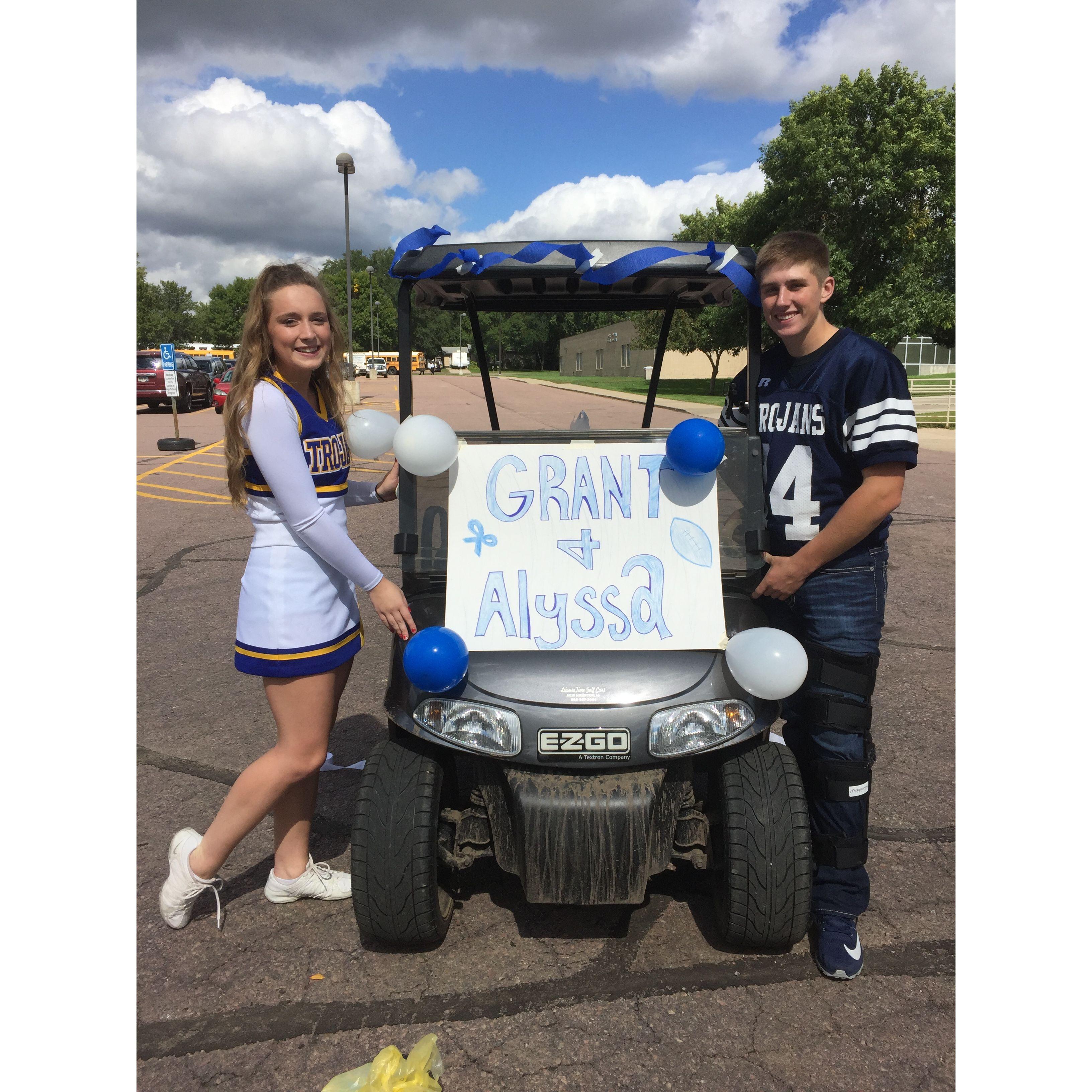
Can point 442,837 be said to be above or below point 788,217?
below

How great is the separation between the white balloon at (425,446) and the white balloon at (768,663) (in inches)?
37.9

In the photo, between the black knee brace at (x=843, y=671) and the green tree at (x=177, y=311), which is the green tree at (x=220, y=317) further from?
the black knee brace at (x=843, y=671)

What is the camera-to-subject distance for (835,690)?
243 centimetres

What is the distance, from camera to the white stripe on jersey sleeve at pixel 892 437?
223 cm

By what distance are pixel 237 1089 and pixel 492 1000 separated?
0.65m

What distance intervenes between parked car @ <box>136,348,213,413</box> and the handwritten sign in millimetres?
20040

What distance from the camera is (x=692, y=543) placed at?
Result: 7.77 feet

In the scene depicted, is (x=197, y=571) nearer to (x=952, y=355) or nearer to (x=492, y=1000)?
(x=492, y=1000)

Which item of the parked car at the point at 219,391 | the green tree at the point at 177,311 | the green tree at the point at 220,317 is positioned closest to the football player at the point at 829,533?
the parked car at the point at 219,391

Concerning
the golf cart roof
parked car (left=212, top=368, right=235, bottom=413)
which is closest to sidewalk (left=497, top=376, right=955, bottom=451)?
the golf cart roof

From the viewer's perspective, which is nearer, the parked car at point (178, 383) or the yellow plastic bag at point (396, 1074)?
the yellow plastic bag at point (396, 1074)

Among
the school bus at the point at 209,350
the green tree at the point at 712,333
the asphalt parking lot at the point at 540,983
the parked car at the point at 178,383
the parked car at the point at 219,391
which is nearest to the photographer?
the asphalt parking lot at the point at 540,983

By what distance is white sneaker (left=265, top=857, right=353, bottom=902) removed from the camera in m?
2.65

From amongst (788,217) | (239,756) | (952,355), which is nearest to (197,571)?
(239,756)
